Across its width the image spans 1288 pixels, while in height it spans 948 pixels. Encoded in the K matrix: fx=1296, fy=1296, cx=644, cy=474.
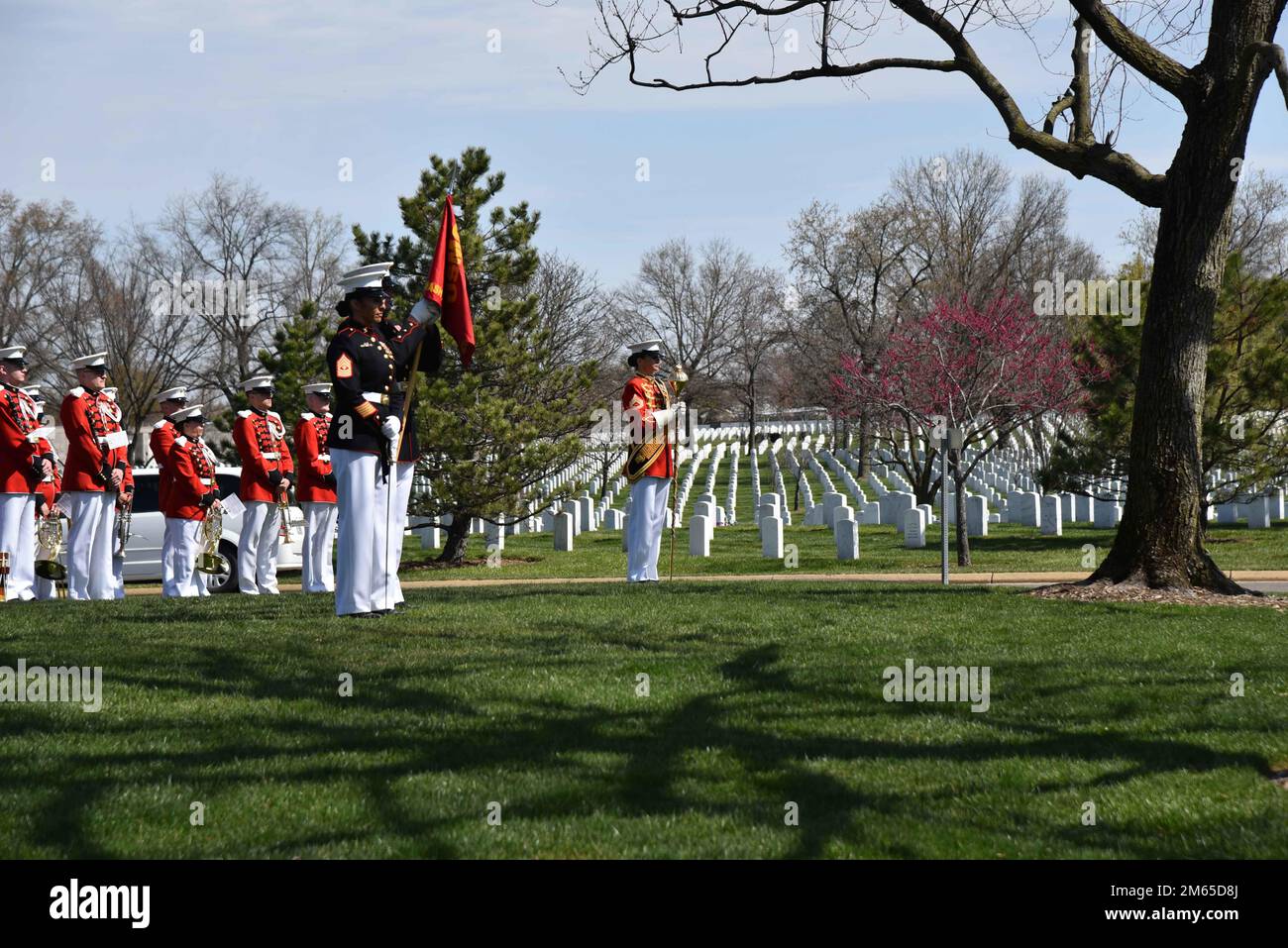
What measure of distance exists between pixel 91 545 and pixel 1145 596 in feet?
32.4

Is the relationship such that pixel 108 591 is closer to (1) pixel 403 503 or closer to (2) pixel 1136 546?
(1) pixel 403 503

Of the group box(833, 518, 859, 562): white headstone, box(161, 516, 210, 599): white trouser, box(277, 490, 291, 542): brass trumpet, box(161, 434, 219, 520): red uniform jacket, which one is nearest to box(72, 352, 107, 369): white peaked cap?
box(161, 434, 219, 520): red uniform jacket

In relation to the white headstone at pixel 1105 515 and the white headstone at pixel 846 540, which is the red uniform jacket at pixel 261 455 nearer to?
the white headstone at pixel 846 540

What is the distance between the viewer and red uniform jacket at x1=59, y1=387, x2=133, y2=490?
12203mm

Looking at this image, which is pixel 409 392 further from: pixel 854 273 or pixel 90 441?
pixel 854 273

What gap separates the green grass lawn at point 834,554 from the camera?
768 inches

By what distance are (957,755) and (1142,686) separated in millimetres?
1827

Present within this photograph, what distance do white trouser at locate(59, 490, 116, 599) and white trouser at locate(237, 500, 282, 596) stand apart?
5.30ft

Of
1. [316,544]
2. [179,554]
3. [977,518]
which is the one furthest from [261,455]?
[977,518]

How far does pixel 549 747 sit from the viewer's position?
5.51 meters

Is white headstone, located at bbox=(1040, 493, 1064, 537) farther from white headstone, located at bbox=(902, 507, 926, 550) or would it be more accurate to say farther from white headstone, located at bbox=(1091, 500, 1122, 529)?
white headstone, located at bbox=(902, 507, 926, 550)

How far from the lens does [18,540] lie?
1206 centimetres

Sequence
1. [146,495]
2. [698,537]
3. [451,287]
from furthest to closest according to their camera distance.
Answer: [698,537] < [146,495] < [451,287]
